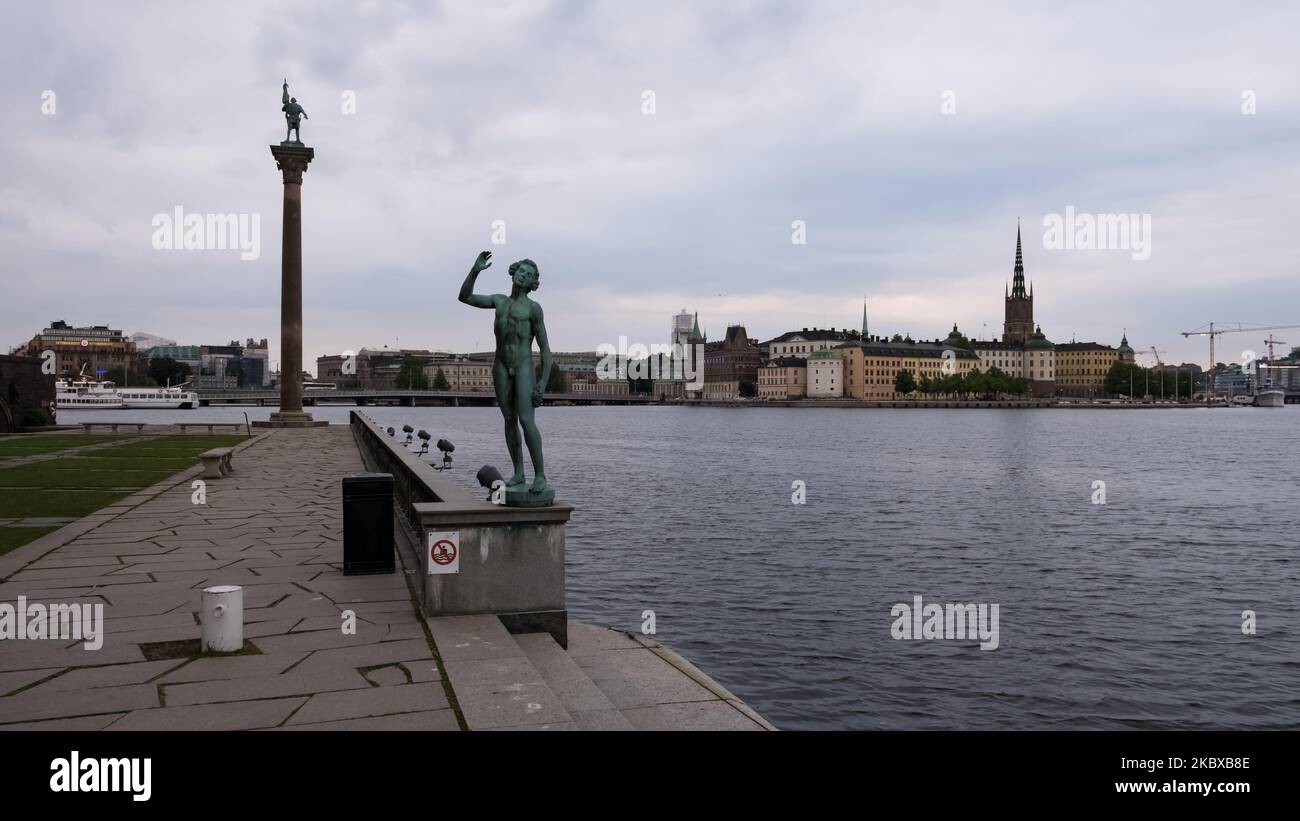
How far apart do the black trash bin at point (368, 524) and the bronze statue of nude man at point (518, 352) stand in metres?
2.45

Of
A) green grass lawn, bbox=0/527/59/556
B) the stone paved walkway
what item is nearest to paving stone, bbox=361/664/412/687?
the stone paved walkway

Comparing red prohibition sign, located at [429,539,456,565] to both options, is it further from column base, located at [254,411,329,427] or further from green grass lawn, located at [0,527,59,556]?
column base, located at [254,411,329,427]

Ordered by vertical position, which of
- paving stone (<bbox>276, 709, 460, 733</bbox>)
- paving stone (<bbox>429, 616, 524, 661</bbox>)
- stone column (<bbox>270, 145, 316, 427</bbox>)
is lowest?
paving stone (<bbox>276, 709, 460, 733</bbox>)

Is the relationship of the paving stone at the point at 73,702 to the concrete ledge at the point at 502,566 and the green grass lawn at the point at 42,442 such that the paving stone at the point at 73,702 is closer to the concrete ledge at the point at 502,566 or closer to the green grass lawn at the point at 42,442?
the concrete ledge at the point at 502,566

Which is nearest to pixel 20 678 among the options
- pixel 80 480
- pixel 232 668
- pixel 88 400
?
pixel 232 668

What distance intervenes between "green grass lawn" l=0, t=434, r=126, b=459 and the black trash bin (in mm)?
23633

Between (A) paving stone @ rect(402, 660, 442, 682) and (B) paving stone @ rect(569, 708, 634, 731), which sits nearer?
(B) paving stone @ rect(569, 708, 634, 731)

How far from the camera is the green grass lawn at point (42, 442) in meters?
31.8

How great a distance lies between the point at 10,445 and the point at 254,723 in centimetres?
3571

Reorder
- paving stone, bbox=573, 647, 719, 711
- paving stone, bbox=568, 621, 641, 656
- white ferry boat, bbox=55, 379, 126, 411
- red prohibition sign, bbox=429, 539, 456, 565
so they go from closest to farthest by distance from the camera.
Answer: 1. paving stone, bbox=573, 647, 719, 711
2. red prohibition sign, bbox=429, 539, 456, 565
3. paving stone, bbox=568, 621, 641, 656
4. white ferry boat, bbox=55, 379, 126, 411

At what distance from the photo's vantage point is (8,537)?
537 inches

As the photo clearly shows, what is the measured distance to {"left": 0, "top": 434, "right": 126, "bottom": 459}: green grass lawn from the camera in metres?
31.8
